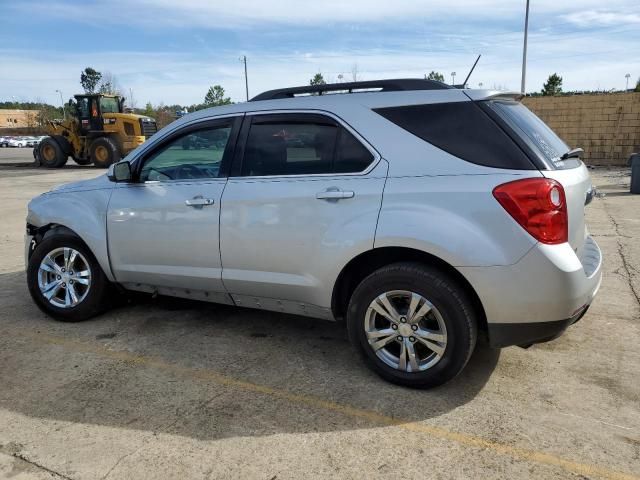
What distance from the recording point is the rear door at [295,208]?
3.33 m

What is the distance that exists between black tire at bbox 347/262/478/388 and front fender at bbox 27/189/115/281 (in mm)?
2279

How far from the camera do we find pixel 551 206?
2891 mm

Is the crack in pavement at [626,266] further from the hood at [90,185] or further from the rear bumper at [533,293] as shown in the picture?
the hood at [90,185]

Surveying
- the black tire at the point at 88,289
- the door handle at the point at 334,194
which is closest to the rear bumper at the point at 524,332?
the door handle at the point at 334,194

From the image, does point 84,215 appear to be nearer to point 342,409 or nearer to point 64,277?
point 64,277

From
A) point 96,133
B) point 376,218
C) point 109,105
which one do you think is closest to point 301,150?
point 376,218

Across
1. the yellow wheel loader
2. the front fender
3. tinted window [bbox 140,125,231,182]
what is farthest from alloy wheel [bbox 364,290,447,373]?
the yellow wheel loader

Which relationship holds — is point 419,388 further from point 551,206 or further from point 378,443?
point 551,206

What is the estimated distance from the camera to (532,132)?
322 cm

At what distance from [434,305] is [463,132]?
104 centimetres

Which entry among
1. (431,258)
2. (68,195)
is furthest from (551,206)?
(68,195)

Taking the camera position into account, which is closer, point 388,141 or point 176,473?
point 176,473

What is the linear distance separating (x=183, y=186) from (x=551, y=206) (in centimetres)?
259

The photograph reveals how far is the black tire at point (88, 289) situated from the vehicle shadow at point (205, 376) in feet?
0.33
